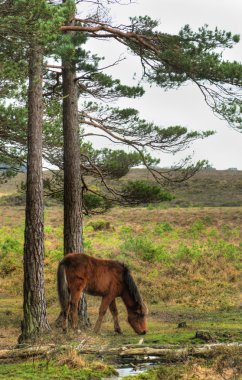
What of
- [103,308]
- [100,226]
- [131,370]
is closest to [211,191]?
[100,226]

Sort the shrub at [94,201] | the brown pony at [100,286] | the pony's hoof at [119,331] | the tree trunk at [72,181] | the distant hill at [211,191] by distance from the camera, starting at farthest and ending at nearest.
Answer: the distant hill at [211,191] → the shrub at [94,201] → the tree trunk at [72,181] → the pony's hoof at [119,331] → the brown pony at [100,286]

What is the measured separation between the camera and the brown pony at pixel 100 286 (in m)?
14.1

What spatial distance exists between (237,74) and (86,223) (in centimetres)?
2843

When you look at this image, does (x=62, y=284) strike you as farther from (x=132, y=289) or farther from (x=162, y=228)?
(x=162, y=228)

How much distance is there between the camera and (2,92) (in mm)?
18203

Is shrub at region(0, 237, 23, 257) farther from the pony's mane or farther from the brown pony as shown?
the pony's mane

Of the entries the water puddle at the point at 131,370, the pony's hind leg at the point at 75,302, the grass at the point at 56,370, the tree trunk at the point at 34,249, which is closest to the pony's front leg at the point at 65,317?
the pony's hind leg at the point at 75,302

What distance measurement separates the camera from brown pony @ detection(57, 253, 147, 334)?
46.3 feet

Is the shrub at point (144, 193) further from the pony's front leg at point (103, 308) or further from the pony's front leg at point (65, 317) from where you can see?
the pony's front leg at point (65, 317)

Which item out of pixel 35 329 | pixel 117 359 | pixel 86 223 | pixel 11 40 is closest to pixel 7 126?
pixel 11 40

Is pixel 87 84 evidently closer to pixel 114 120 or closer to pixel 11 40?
pixel 114 120

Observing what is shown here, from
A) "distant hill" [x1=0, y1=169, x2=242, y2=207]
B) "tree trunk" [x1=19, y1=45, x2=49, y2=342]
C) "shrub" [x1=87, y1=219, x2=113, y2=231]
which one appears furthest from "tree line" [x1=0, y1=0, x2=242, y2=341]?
"distant hill" [x1=0, y1=169, x2=242, y2=207]

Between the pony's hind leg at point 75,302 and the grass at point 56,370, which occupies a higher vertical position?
the pony's hind leg at point 75,302

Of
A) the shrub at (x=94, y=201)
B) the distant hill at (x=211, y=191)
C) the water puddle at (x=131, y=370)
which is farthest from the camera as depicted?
the distant hill at (x=211, y=191)
